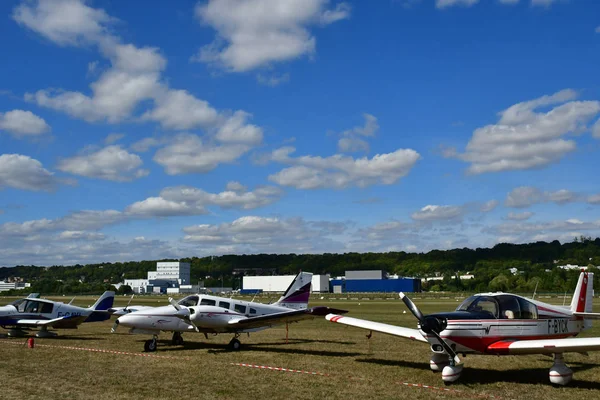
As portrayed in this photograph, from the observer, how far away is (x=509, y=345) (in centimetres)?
1201

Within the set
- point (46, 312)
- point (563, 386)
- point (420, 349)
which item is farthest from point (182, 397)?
point (46, 312)

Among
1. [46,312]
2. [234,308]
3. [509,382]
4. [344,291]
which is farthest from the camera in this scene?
[344,291]

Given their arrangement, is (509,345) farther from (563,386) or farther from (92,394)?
(92,394)

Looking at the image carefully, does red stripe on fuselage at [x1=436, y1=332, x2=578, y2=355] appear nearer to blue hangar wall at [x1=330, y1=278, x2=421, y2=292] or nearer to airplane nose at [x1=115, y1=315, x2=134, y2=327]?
airplane nose at [x1=115, y1=315, x2=134, y2=327]

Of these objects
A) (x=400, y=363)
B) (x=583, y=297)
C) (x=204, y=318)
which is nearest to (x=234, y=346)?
(x=204, y=318)

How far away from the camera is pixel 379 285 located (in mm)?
164375

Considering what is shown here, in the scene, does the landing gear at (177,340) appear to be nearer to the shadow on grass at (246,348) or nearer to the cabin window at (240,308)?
the shadow on grass at (246,348)

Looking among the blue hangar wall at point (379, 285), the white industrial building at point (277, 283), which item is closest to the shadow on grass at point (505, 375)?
the blue hangar wall at point (379, 285)

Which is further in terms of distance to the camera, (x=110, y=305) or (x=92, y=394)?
(x=110, y=305)

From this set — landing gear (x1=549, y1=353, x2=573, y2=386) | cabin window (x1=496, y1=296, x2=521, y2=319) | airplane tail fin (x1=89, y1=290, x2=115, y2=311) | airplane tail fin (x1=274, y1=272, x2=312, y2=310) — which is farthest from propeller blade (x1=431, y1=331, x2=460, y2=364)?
airplane tail fin (x1=89, y1=290, x2=115, y2=311)

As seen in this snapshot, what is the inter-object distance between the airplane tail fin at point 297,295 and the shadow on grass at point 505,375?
868 centimetres

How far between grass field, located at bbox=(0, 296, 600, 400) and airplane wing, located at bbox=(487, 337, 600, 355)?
84 cm

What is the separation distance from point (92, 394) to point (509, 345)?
9.52m

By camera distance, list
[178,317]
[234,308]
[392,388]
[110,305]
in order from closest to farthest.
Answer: [392,388] → [178,317] → [234,308] → [110,305]
